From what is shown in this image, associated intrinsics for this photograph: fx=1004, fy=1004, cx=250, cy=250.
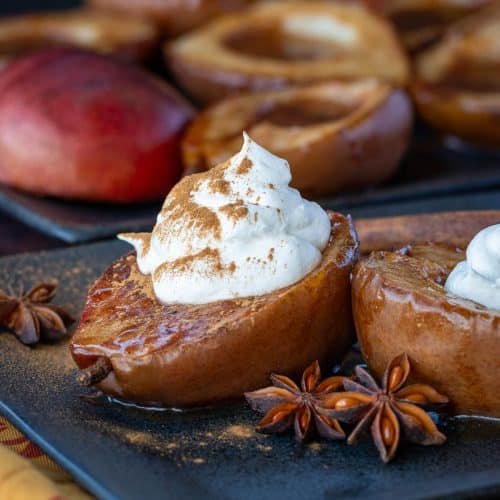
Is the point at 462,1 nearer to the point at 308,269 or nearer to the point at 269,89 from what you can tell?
the point at 269,89

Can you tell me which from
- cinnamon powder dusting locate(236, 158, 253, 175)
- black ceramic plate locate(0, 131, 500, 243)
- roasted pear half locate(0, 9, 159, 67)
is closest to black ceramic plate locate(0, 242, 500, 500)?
cinnamon powder dusting locate(236, 158, 253, 175)

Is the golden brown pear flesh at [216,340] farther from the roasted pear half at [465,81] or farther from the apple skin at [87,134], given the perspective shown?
the roasted pear half at [465,81]

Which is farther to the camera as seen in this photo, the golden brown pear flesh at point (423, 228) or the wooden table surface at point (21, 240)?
the wooden table surface at point (21, 240)

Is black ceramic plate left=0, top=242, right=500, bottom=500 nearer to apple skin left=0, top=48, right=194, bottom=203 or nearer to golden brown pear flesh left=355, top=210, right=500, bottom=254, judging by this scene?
golden brown pear flesh left=355, top=210, right=500, bottom=254

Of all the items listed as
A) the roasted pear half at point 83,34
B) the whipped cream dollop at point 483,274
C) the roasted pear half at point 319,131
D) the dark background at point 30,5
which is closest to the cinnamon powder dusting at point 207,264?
the whipped cream dollop at point 483,274

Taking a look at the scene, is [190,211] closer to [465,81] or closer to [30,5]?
[465,81]

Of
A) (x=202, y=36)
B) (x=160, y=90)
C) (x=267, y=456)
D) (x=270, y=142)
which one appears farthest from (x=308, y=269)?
(x=202, y=36)

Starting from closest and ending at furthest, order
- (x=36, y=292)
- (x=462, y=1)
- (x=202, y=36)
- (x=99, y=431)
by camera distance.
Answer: (x=99, y=431)
(x=36, y=292)
(x=202, y=36)
(x=462, y=1)

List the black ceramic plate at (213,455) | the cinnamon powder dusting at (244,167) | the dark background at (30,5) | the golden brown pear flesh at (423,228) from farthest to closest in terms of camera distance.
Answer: the dark background at (30,5)
the golden brown pear flesh at (423,228)
the cinnamon powder dusting at (244,167)
the black ceramic plate at (213,455)
